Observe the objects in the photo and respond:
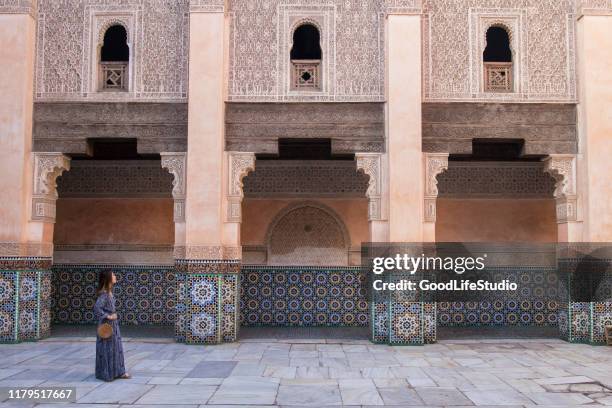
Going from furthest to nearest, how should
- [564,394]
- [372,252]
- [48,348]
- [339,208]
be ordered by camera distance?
[339,208], [372,252], [48,348], [564,394]

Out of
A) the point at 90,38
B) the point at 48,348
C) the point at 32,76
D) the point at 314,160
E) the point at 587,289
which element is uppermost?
the point at 90,38

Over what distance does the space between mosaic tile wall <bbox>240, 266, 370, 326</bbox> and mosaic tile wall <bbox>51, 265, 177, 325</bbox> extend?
113cm

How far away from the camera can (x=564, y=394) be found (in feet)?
16.2

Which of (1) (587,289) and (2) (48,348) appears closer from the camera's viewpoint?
(2) (48,348)

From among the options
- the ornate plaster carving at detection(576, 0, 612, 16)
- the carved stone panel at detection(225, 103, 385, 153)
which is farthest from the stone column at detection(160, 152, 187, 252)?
the ornate plaster carving at detection(576, 0, 612, 16)

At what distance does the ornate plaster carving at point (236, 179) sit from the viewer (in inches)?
293

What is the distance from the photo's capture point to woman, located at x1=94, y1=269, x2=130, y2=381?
5.31 m

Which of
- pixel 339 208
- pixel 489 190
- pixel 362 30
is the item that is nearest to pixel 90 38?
pixel 362 30

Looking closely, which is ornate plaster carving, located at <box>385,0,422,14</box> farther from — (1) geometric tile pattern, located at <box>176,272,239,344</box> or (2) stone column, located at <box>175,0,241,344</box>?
(1) geometric tile pattern, located at <box>176,272,239,344</box>

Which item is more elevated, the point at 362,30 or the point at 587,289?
the point at 362,30

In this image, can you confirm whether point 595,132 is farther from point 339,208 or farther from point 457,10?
point 339,208

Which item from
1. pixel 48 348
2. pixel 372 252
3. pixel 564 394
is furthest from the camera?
pixel 372 252

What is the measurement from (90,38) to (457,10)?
182 inches

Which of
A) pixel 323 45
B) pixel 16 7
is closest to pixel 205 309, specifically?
pixel 323 45
